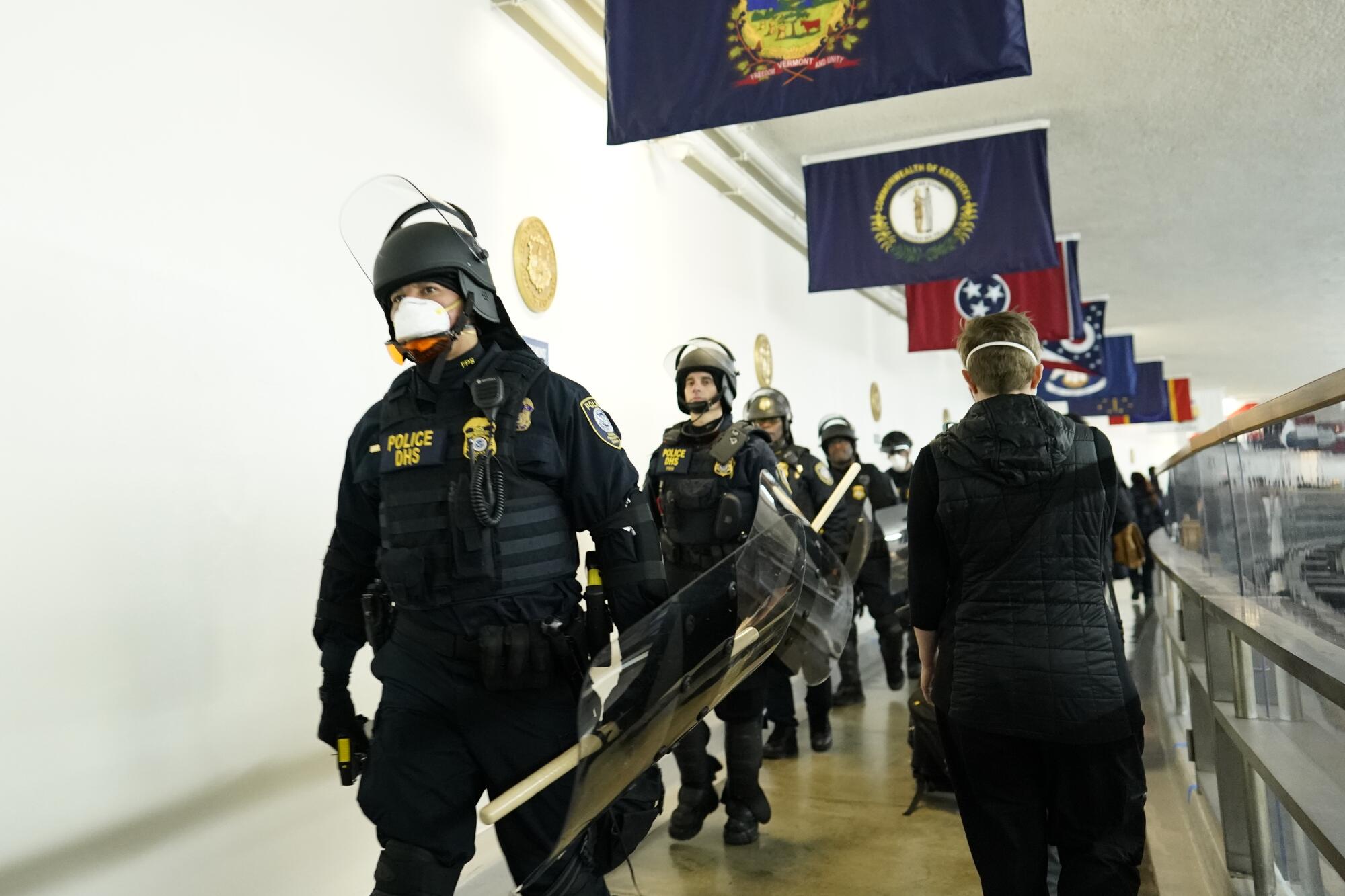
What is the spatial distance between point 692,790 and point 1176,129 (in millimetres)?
6056

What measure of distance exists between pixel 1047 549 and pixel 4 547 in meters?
2.03

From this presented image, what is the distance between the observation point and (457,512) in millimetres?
1975

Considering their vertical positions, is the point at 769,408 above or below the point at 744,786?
above

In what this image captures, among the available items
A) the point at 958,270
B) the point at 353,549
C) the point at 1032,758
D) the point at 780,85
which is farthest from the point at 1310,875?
the point at 958,270

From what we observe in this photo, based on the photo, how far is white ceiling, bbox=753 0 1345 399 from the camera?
557 centimetres

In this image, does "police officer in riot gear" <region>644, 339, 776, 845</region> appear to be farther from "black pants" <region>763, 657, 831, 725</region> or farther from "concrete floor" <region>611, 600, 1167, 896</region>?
"black pants" <region>763, 657, 831, 725</region>

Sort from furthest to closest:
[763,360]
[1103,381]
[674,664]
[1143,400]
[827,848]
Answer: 1. [1143,400]
2. [1103,381]
3. [763,360]
4. [827,848]
5. [674,664]

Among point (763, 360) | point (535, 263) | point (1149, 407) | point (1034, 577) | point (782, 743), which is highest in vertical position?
point (1149, 407)

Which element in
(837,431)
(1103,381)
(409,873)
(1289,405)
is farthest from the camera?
(1103,381)

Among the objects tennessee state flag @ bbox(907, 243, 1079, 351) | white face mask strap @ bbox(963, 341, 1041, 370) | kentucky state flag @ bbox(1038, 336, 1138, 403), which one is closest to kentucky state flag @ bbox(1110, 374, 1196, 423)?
kentucky state flag @ bbox(1038, 336, 1138, 403)

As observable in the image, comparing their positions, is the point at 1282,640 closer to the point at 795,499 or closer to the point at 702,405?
the point at 702,405

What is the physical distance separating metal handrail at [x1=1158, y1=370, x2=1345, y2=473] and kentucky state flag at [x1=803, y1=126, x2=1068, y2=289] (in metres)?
3.10

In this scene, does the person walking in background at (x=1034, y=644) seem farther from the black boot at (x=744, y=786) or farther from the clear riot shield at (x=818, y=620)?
the black boot at (x=744, y=786)

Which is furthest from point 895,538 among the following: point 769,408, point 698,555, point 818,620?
point 818,620
